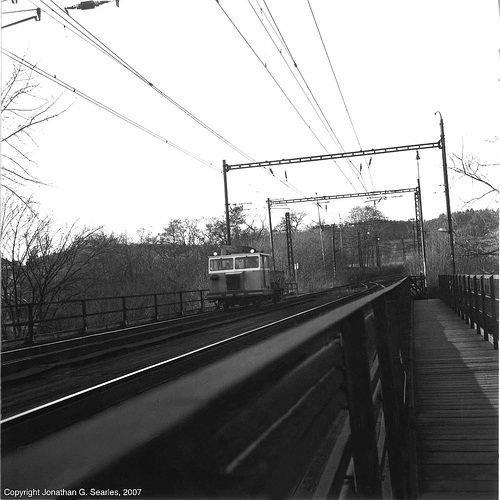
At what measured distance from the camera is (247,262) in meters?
23.0

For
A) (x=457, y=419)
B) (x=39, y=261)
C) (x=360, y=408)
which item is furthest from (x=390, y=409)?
(x=39, y=261)

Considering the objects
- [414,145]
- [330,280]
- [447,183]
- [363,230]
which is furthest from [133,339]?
[363,230]

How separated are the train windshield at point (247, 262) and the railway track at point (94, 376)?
10.4 m

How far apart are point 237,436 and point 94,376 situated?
6.52 m

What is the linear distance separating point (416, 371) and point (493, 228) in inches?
385

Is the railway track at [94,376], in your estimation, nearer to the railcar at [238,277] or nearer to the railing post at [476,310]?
the railing post at [476,310]

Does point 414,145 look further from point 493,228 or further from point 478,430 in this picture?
point 478,430

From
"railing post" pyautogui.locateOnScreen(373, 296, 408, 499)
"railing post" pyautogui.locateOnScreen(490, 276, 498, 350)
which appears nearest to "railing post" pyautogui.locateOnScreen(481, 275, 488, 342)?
"railing post" pyautogui.locateOnScreen(490, 276, 498, 350)

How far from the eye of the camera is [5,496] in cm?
87

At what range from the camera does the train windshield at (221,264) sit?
23.2 meters

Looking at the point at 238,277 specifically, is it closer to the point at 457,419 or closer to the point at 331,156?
the point at 331,156

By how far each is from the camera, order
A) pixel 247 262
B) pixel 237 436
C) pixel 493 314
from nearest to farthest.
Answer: pixel 237 436 → pixel 493 314 → pixel 247 262

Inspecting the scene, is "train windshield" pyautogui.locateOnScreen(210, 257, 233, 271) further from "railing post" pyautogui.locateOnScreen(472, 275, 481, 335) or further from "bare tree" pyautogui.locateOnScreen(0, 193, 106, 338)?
"railing post" pyautogui.locateOnScreen(472, 275, 481, 335)

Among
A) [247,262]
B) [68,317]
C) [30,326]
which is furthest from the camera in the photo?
[247,262]
